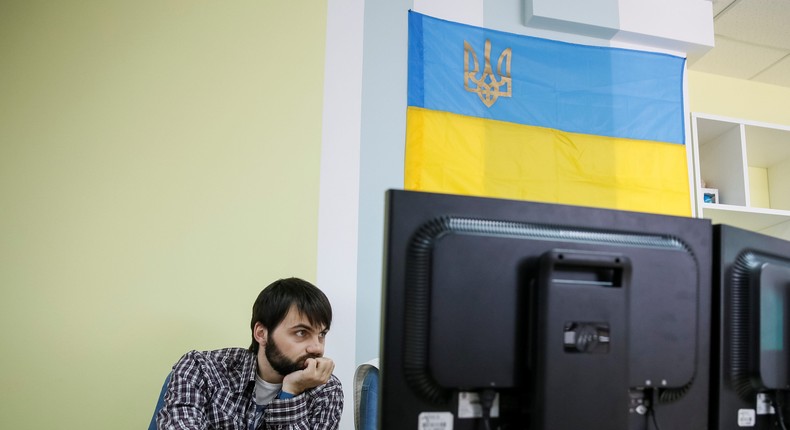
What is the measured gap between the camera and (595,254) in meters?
0.89

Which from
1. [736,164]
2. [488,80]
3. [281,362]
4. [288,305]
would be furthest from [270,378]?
[736,164]

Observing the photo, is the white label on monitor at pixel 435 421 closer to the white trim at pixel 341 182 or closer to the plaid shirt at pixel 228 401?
the plaid shirt at pixel 228 401

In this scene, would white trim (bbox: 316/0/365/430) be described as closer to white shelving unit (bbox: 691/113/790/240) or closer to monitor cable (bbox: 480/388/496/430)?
monitor cable (bbox: 480/388/496/430)

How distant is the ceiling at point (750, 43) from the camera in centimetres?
314

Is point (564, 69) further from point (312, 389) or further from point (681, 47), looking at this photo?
point (312, 389)

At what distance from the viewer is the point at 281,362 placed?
6.14 feet

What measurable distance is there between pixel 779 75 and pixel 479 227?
3654 millimetres

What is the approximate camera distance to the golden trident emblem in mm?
2660

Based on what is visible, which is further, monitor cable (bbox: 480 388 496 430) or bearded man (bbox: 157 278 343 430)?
bearded man (bbox: 157 278 343 430)

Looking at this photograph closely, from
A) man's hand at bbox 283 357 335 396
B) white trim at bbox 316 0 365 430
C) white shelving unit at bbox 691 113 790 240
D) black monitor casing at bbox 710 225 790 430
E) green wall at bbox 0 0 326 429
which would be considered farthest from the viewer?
white shelving unit at bbox 691 113 790 240

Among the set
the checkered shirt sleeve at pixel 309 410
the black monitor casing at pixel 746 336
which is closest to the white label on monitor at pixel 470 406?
the black monitor casing at pixel 746 336

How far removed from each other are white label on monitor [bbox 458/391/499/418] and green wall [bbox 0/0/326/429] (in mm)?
1528

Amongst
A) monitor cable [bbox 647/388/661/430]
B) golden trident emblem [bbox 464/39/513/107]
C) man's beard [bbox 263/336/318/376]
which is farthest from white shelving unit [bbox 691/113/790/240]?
monitor cable [bbox 647/388/661/430]

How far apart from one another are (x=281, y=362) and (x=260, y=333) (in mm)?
122
